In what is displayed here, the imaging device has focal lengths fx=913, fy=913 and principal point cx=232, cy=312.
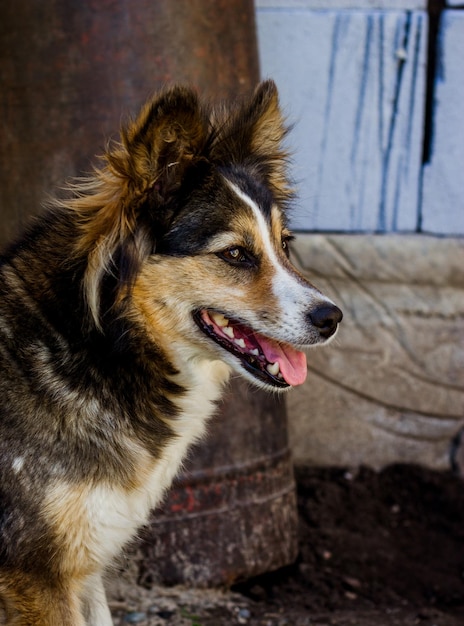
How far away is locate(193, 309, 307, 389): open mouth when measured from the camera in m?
3.13

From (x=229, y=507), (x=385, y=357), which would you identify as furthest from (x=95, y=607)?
(x=385, y=357)

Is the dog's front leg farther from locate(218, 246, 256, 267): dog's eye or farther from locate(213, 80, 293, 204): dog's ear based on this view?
locate(213, 80, 293, 204): dog's ear

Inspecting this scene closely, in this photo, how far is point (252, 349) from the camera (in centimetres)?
318

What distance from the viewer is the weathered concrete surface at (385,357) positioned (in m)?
5.24

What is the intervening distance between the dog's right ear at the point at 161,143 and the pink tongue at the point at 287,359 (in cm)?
64

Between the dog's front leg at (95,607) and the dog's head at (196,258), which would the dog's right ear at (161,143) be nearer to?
the dog's head at (196,258)

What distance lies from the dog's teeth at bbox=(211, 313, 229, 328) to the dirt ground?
4.86ft

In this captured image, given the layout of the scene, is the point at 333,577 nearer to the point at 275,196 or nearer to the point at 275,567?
the point at 275,567

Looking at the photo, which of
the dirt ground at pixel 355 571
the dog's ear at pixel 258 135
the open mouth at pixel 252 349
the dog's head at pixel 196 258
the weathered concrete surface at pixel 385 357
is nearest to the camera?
the dog's head at pixel 196 258

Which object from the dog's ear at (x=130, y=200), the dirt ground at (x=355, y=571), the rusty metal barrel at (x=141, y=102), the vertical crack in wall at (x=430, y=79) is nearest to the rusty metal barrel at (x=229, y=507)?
the rusty metal barrel at (x=141, y=102)

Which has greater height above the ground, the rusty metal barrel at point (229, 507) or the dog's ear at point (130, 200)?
the dog's ear at point (130, 200)

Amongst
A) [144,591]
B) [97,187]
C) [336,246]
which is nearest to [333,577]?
[144,591]

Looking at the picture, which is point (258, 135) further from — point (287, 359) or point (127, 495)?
point (127, 495)

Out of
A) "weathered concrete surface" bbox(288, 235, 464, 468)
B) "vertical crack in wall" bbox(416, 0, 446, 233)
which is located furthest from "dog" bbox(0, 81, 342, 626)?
"vertical crack in wall" bbox(416, 0, 446, 233)
